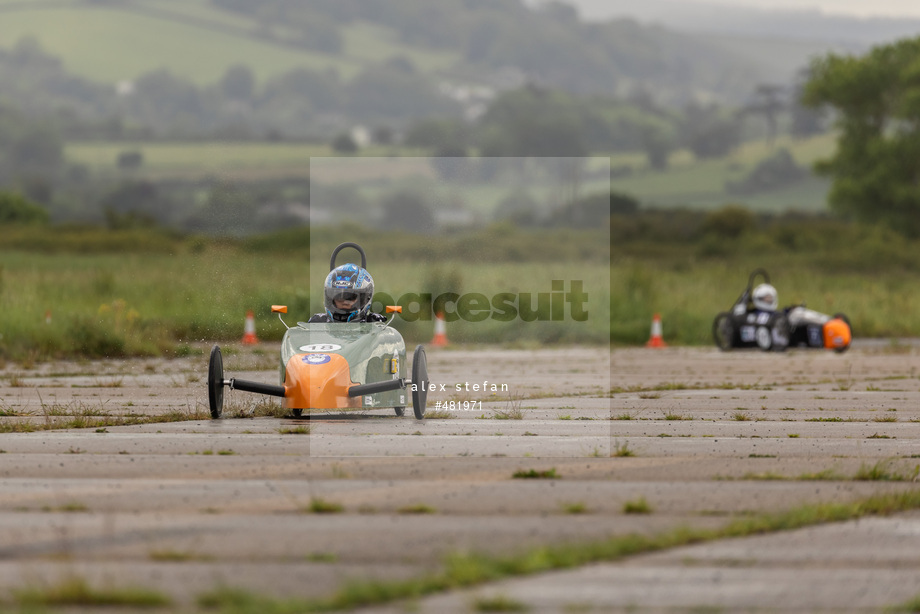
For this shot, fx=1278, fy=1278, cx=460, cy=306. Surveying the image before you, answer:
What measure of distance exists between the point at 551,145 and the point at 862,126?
72.8ft

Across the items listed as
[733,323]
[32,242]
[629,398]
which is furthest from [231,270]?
[32,242]

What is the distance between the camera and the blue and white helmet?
44.8ft

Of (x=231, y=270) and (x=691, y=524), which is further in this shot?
(x=231, y=270)

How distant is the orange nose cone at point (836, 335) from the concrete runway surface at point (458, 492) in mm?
9467

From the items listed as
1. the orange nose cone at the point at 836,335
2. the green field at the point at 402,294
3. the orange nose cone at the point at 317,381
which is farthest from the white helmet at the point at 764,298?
the orange nose cone at the point at 317,381

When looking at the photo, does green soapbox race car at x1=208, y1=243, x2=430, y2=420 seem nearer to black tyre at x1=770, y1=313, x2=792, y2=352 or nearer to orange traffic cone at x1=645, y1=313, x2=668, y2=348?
black tyre at x1=770, y1=313, x2=792, y2=352

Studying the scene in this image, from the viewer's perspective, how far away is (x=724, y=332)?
26562mm

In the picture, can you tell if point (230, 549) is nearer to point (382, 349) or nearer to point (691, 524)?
point (691, 524)

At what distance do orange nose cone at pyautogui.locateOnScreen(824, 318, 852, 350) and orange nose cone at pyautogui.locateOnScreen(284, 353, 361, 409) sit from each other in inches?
616

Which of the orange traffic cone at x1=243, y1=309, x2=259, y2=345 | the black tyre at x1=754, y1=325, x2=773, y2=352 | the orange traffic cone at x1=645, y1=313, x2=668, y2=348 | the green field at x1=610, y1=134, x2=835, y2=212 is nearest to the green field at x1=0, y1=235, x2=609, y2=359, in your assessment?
the orange traffic cone at x1=243, y1=309, x2=259, y2=345

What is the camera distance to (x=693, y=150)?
13650 cm

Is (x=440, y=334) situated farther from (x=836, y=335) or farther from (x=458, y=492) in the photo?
(x=458, y=492)

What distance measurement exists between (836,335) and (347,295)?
1480 centimetres

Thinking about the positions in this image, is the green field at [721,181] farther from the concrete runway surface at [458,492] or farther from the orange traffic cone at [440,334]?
the concrete runway surface at [458,492]
